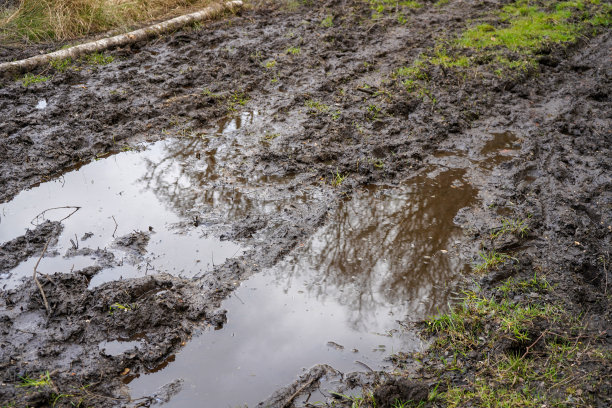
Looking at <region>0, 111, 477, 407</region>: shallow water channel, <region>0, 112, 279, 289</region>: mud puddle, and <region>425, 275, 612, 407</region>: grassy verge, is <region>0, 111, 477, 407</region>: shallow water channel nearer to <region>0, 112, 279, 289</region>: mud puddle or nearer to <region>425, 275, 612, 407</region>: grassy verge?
<region>0, 112, 279, 289</region>: mud puddle

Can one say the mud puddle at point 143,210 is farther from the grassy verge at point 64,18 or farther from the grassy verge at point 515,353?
the grassy verge at point 64,18

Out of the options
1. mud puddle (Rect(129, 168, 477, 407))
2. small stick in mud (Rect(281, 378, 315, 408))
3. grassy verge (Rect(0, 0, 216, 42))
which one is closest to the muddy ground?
small stick in mud (Rect(281, 378, 315, 408))

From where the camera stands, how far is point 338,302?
402 cm

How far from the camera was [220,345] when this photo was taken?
142 inches

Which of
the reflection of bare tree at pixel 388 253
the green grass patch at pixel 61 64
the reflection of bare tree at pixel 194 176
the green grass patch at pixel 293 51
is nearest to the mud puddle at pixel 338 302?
the reflection of bare tree at pixel 388 253

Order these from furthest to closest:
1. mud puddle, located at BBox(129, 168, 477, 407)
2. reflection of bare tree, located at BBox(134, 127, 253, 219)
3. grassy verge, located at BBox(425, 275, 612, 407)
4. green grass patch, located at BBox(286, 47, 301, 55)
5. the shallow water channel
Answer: green grass patch, located at BBox(286, 47, 301, 55), reflection of bare tree, located at BBox(134, 127, 253, 219), the shallow water channel, mud puddle, located at BBox(129, 168, 477, 407), grassy verge, located at BBox(425, 275, 612, 407)

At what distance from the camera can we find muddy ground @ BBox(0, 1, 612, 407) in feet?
11.6

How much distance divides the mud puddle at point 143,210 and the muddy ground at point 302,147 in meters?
0.18

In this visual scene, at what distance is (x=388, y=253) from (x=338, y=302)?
0.82 metres

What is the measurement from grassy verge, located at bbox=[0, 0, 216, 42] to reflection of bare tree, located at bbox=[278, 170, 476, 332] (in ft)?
25.0

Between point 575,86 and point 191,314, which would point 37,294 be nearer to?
point 191,314

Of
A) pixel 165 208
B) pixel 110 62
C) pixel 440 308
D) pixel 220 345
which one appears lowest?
pixel 440 308

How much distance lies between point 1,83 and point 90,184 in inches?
138

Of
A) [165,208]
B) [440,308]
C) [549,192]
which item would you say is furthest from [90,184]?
[549,192]
